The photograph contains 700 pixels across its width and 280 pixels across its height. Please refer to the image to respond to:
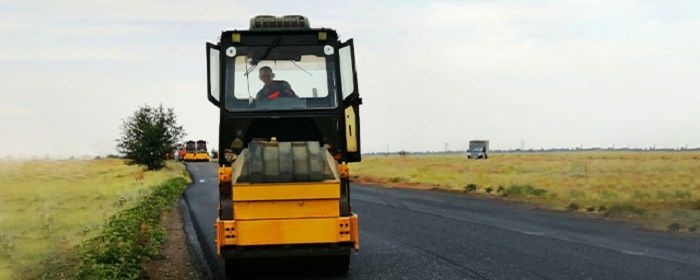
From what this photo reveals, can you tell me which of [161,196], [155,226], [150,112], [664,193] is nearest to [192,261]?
[155,226]

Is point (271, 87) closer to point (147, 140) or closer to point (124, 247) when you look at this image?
point (124, 247)

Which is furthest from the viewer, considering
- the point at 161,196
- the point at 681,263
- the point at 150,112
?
the point at 150,112

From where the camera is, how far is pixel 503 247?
11.7 m

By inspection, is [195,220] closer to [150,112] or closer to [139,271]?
[139,271]

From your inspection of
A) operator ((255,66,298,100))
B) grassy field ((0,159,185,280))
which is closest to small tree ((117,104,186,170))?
grassy field ((0,159,185,280))

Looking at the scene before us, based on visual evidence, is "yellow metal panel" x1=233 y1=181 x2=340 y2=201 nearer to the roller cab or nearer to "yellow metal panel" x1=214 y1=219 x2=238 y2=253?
the roller cab

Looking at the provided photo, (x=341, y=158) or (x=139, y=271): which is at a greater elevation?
(x=341, y=158)

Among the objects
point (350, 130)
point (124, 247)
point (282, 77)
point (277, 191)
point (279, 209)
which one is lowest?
point (124, 247)

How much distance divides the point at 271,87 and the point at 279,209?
1.92 meters

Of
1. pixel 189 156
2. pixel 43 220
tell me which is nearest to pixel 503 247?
pixel 43 220

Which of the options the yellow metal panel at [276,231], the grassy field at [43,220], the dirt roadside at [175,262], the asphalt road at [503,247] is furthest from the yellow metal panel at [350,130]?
the grassy field at [43,220]

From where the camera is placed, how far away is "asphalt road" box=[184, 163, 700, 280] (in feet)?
30.6

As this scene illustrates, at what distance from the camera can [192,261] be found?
10797 mm

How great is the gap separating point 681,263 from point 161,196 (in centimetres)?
A: 1978
